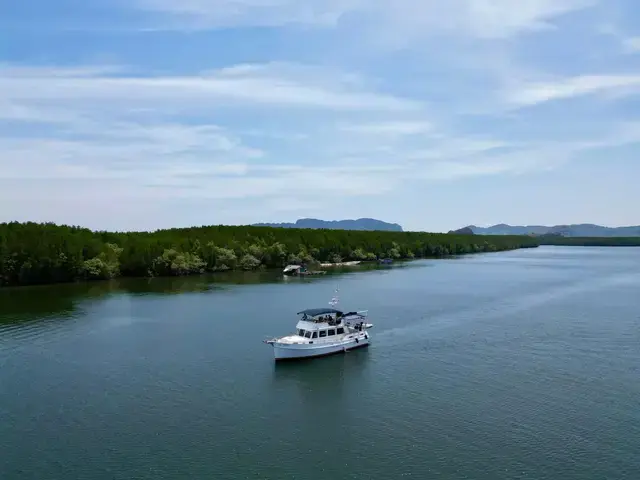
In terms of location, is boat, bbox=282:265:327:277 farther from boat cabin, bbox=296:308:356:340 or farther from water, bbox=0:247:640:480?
boat cabin, bbox=296:308:356:340

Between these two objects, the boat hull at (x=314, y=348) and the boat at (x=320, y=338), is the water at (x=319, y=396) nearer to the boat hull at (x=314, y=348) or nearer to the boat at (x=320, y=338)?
the boat hull at (x=314, y=348)

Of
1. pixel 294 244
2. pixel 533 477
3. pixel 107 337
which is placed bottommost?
pixel 533 477

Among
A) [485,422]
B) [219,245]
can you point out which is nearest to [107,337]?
[485,422]

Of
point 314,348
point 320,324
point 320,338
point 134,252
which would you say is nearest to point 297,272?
point 134,252

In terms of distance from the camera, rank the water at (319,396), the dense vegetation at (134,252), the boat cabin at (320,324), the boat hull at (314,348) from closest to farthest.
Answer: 1. the water at (319,396)
2. the boat hull at (314,348)
3. the boat cabin at (320,324)
4. the dense vegetation at (134,252)

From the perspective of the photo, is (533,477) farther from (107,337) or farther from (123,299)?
(123,299)

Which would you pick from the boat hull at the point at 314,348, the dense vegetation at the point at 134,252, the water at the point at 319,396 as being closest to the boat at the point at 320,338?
the boat hull at the point at 314,348

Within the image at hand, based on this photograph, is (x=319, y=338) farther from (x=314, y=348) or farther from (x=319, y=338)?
(x=314, y=348)

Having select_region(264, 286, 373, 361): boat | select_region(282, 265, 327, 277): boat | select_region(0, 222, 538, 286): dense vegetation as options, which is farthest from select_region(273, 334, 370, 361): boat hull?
select_region(282, 265, 327, 277): boat
